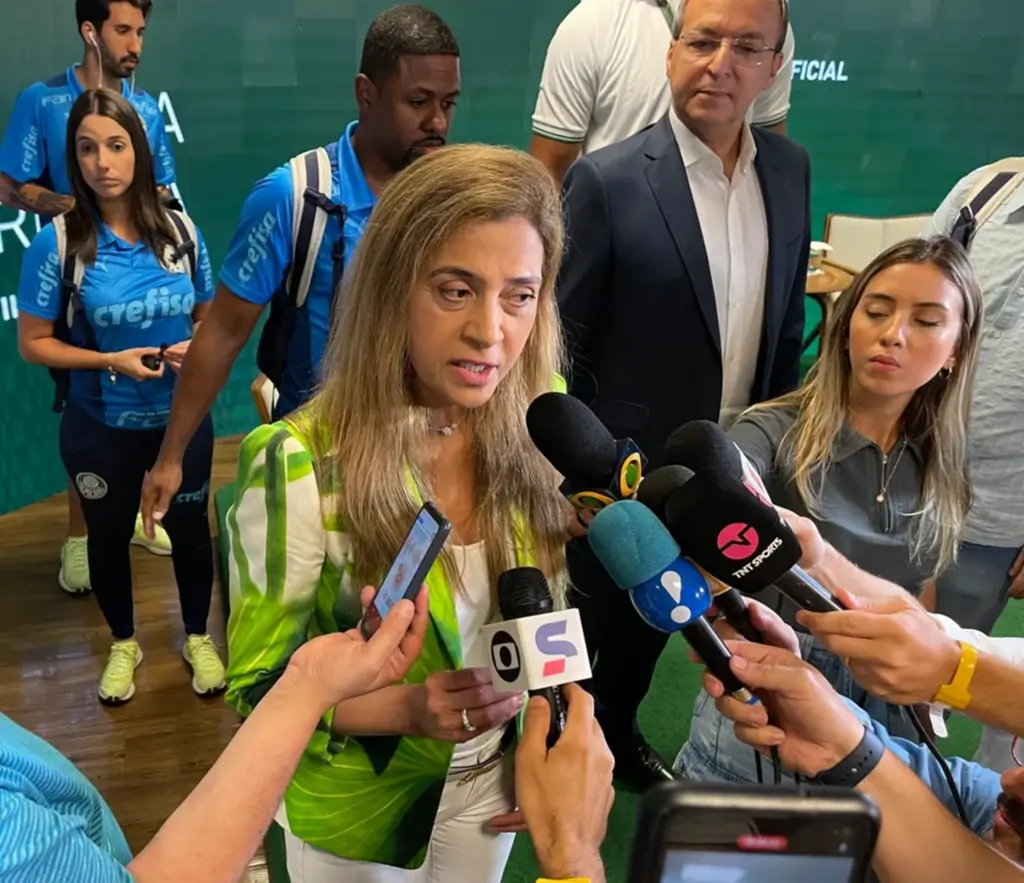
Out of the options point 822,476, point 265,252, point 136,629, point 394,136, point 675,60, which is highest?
point 675,60

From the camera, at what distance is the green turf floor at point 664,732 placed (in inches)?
77.6

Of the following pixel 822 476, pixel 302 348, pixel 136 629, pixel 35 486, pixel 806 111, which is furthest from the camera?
pixel 806 111

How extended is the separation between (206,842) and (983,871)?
0.72 meters

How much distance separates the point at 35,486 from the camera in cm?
348

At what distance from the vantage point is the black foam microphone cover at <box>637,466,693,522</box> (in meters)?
0.86

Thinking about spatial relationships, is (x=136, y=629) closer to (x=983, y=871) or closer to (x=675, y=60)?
(x=675, y=60)

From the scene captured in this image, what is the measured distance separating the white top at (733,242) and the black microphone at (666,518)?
35.9 inches

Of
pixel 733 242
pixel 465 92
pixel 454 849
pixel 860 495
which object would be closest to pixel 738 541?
pixel 454 849

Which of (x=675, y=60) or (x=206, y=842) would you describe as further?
(x=675, y=60)

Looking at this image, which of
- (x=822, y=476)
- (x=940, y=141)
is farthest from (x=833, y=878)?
(x=940, y=141)

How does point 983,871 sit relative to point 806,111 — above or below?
below

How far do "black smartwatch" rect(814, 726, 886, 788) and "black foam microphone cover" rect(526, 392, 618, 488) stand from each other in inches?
14.5

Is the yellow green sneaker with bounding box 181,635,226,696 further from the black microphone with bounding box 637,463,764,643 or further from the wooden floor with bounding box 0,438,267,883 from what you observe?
the black microphone with bounding box 637,463,764,643

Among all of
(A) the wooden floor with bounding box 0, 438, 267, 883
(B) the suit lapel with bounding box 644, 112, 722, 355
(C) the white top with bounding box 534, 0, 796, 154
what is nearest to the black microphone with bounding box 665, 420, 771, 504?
(B) the suit lapel with bounding box 644, 112, 722, 355
